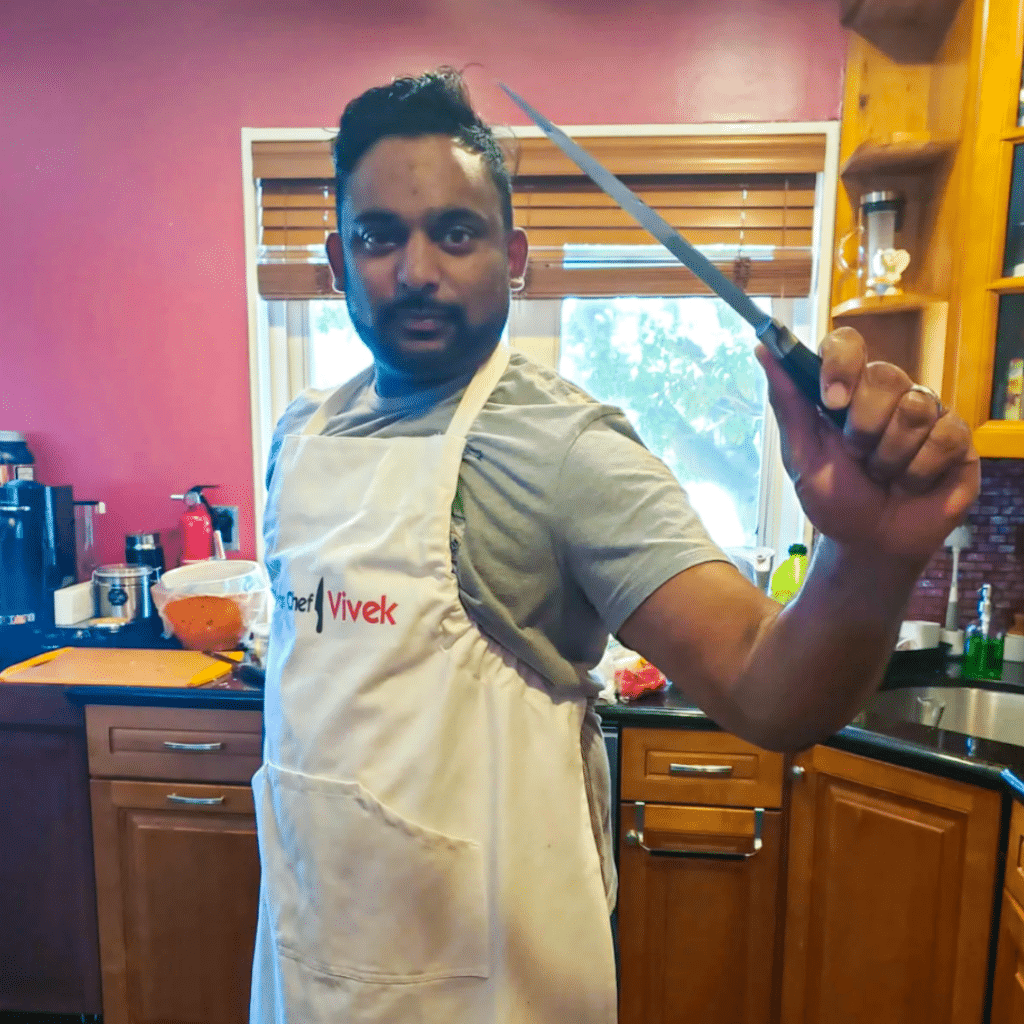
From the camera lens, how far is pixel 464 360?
0.80 meters

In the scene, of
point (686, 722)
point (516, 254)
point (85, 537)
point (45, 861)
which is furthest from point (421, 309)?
point (85, 537)

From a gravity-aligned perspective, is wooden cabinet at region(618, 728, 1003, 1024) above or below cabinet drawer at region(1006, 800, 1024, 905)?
below

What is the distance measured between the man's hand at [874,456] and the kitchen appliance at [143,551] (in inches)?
73.8

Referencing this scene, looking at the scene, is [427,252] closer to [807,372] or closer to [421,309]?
[421,309]

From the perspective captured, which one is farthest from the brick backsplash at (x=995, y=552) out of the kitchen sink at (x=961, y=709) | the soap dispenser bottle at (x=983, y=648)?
the kitchen sink at (x=961, y=709)

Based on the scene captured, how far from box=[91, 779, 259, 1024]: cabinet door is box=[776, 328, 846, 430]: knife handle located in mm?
1449

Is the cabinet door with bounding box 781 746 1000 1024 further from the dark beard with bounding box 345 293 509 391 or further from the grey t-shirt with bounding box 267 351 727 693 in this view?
the dark beard with bounding box 345 293 509 391

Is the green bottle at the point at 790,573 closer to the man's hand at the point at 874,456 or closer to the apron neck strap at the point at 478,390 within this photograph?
the apron neck strap at the point at 478,390

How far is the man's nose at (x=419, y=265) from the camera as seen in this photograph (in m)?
0.75

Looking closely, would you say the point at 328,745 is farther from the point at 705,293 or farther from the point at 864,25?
the point at 864,25

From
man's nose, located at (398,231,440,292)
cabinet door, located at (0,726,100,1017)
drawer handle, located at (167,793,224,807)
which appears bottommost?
cabinet door, located at (0,726,100,1017)

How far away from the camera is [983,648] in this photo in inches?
64.5

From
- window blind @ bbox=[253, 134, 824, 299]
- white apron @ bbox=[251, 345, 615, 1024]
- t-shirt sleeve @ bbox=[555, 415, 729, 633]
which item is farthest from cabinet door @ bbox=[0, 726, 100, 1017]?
t-shirt sleeve @ bbox=[555, 415, 729, 633]

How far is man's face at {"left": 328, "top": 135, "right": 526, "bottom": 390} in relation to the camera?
76 cm
